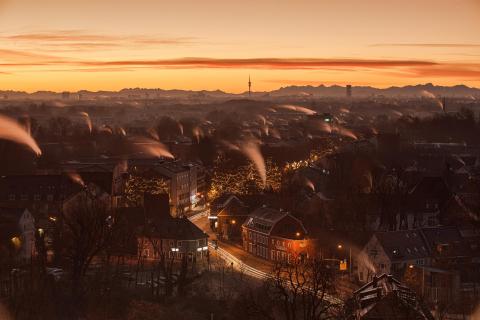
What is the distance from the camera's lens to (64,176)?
74.2 feet

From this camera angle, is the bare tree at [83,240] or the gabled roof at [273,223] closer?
the bare tree at [83,240]

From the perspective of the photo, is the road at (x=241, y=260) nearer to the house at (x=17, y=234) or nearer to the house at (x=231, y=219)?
the house at (x=231, y=219)

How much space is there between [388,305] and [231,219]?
923 cm

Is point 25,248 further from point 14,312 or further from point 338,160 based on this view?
point 338,160

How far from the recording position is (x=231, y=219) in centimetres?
2042

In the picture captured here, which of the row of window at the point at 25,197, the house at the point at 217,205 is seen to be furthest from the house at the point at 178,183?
the row of window at the point at 25,197

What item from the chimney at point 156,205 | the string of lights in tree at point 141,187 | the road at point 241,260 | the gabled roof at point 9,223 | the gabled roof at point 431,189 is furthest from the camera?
the string of lights in tree at point 141,187

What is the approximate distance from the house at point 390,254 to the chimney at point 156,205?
5076mm

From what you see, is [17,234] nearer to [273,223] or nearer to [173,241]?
[173,241]

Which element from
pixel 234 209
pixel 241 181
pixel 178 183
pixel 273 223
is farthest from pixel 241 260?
pixel 178 183

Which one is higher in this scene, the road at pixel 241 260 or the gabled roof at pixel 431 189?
the gabled roof at pixel 431 189

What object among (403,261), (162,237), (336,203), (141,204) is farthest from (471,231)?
(141,204)

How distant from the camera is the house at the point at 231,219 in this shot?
66.2 ft

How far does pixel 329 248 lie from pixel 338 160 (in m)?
11.8
